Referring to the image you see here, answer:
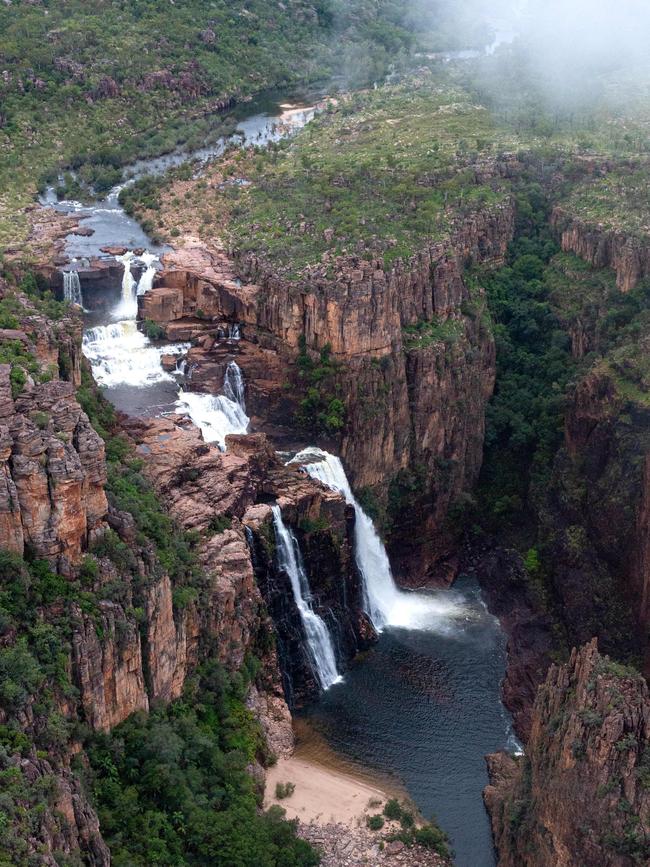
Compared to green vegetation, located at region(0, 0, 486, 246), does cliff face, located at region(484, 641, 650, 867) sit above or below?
below

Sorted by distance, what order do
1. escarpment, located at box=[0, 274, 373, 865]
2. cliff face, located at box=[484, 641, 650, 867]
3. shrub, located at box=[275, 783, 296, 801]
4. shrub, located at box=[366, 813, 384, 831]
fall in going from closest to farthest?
escarpment, located at box=[0, 274, 373, 865] < cliff face, located at box=[484, 641, 650, 867] < shrub, located at box=[366, 813, 384, 831] < shrub, located at box=[275, 783, 296, 801]

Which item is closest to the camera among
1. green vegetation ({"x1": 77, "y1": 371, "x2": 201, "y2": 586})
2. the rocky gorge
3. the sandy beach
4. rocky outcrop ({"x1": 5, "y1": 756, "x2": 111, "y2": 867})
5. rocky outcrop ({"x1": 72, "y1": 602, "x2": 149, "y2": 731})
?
rocky outcrop ({"x1": 5, "y1": 756, "x2": 111, "y2": 867})

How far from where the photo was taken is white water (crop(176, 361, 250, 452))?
62.2 metres

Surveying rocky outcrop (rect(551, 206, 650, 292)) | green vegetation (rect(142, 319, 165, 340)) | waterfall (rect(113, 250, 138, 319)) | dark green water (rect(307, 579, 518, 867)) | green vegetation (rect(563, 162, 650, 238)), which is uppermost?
green vegetation (rect(563, 162, 650, 238))

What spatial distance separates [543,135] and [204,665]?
47.5 metres

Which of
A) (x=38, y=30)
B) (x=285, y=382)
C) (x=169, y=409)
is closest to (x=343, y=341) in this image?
(x=285, y=382)

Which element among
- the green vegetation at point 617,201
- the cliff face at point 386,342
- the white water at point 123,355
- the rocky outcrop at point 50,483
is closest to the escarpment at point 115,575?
the rocky outcrop at point 50,483

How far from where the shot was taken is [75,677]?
42.2m

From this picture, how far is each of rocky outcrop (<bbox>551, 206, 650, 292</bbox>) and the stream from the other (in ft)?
59.7

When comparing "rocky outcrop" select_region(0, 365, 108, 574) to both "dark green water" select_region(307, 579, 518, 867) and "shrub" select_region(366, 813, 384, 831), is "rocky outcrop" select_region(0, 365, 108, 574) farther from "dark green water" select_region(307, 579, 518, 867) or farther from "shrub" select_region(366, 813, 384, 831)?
"dark green water" select_region(307, 579, 518, 867)

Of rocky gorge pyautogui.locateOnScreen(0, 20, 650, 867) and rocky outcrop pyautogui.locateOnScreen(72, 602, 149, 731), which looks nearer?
rocky outcrop pyautogui.locateOnScreen(72, 602, 149, 731)

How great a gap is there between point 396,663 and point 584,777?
50.6 ft

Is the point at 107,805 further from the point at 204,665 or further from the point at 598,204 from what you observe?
the point at 598,204

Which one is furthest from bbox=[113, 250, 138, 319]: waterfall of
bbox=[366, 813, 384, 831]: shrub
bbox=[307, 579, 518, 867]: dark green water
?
bbox=[366, 813, 384, 831]: shrub
